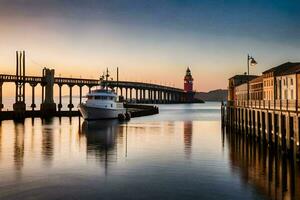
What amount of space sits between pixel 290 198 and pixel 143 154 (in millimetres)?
18171

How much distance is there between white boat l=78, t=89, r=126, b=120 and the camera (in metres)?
80.8

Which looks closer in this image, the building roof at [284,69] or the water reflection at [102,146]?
→ the water reflection at [102,146]

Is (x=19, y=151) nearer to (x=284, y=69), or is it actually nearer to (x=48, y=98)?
(x=284, y=69)

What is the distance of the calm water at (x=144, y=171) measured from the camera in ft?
75.7

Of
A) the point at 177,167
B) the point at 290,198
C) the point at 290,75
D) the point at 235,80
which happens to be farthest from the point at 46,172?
the point at 235,80

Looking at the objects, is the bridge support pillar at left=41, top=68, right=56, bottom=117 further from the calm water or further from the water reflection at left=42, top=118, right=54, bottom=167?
the calm water

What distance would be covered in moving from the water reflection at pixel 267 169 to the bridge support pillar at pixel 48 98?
2460 inches

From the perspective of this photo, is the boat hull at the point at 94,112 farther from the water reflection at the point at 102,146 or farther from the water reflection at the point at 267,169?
the water reflection at the point at 267,169

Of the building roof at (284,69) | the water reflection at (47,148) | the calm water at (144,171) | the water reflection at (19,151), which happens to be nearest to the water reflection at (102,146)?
the calm water at (144,171)

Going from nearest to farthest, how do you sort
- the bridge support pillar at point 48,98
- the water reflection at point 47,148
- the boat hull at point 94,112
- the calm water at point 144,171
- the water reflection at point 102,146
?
1. the calm water at point 144,171
2. the water reflection at point 47,148
3. the water reflection at point 102,146
4. the boat hull at point 94,112
5. the bridge support pillar at point 48,98

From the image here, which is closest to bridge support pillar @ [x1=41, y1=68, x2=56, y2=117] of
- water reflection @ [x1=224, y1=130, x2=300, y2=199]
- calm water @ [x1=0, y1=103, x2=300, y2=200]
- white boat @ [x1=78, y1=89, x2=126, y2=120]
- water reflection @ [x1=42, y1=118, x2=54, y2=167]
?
white boat @ [x1=78, y1=89, x2=126, y2=120]

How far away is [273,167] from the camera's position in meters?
30.2

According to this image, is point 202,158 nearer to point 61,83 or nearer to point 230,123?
point 230,123

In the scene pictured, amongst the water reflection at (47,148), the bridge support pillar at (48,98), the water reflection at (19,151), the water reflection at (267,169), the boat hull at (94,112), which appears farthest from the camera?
the bridge support pillar at (48,98)
